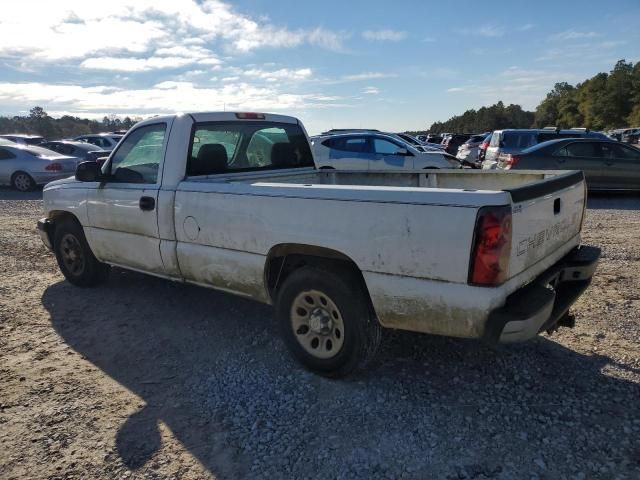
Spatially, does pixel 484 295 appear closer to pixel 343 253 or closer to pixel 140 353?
pixel 343 253

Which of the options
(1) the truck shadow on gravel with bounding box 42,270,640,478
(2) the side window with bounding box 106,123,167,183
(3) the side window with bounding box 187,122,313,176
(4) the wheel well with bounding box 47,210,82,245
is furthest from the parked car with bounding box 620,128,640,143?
(4) the wheel well with bounding box 47,210,82,245

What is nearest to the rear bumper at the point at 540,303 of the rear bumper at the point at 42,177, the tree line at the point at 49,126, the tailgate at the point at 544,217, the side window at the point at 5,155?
the tailgate at the point at 544,217

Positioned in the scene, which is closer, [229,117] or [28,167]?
[229,117]

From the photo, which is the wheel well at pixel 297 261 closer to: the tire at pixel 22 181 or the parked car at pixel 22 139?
the tire at pixel 22 181

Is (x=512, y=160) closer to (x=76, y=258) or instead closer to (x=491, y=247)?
(x=76, y=258)

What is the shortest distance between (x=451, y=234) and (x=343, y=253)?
70cm

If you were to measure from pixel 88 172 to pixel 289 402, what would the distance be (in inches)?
119

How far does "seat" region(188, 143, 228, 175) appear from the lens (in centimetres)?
425

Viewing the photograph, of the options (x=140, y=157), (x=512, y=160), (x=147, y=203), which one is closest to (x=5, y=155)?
(x=140, y=157)

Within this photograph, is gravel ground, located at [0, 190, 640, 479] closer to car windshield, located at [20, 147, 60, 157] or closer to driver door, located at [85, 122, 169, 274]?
driver door, located at [85, 122, 169, 274]

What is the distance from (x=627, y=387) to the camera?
128 inches

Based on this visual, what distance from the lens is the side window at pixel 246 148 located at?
14.2 feet

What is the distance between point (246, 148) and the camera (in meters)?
4.75

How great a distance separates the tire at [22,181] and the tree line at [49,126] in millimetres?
43178
